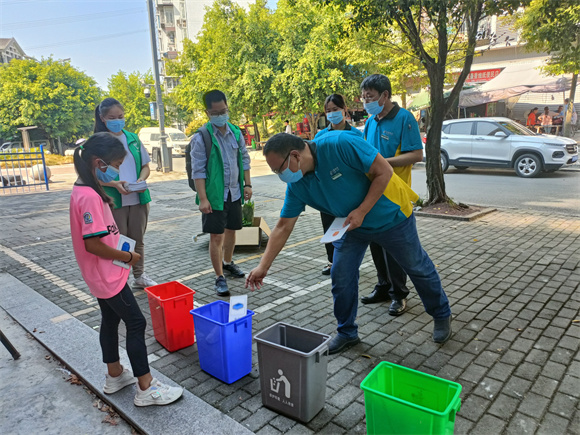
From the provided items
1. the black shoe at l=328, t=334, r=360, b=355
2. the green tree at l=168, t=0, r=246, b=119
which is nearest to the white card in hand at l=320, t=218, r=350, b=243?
the black shoe at l=328, t=334, r=360, b=355

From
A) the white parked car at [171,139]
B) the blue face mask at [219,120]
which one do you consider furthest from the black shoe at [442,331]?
the white parked car at [171,139]

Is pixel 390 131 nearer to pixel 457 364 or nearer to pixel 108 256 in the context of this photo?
pixel 457 364

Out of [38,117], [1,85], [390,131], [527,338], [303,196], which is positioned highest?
[1,85]

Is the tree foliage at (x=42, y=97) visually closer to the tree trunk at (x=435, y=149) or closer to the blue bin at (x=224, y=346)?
the tree trunk at (x=435, y=149)

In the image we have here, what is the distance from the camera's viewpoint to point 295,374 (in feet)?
Answer: 7.94

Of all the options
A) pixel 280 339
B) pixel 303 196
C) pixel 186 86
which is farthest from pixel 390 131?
pixel 186 86

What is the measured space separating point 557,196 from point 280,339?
30.1 feet

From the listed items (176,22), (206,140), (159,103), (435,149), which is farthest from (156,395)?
(176,22)

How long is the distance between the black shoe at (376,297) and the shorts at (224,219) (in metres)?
1.58

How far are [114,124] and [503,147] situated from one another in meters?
11.7

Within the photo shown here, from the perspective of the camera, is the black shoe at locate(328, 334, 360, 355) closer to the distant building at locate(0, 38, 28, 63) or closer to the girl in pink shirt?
the girl in pink shirt

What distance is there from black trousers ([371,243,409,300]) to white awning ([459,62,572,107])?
1825 cm

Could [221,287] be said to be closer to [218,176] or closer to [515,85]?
[218,176]

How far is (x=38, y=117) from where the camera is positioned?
40719 millimetres
